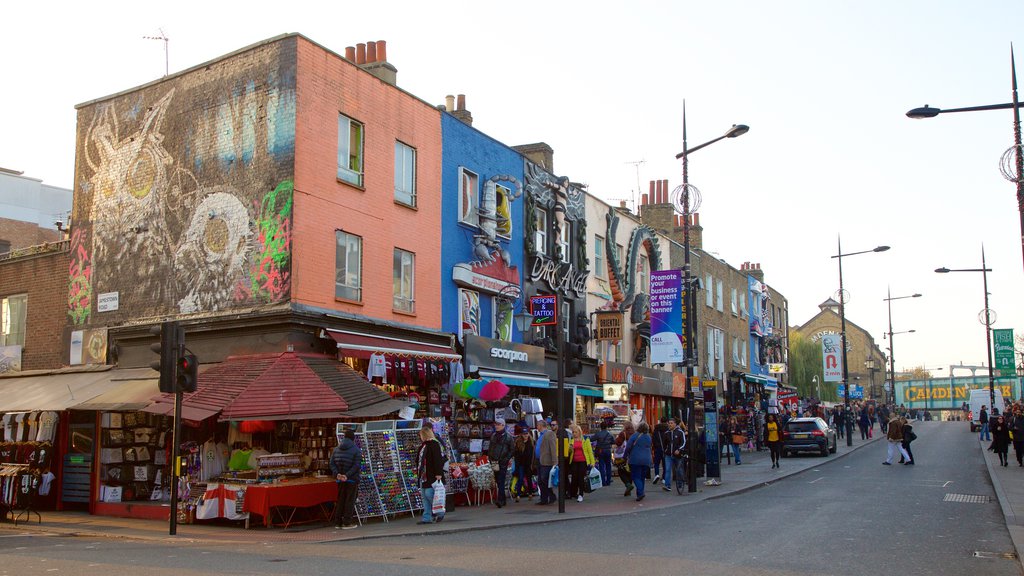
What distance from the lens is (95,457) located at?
18938 mm

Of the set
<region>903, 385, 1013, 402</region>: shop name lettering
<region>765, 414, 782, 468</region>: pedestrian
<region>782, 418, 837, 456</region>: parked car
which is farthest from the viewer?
<region>903, 385, 1013, 402</region>: shop name lettering

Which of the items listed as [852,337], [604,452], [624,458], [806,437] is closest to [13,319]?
[604,452]

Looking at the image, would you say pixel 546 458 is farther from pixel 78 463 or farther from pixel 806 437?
pixel 806 437

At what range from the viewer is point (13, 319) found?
2305cm

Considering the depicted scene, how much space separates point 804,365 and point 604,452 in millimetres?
43945

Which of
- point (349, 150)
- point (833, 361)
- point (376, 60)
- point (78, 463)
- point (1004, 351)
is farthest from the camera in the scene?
point (833, 361)

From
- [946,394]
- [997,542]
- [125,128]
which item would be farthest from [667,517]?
[946,394]

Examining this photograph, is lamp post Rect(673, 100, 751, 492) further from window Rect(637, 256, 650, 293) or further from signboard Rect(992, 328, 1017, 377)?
signboard Rect(992, 328, 1017, 377)

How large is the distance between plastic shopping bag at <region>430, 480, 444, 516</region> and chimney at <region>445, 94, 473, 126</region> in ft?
44.1

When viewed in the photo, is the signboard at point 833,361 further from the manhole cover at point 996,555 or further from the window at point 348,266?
the manhole cover at point 996,555

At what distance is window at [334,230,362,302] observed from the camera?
18.8m

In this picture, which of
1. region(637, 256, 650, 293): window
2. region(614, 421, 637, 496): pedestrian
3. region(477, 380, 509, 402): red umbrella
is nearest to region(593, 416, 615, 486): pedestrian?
region(614, 421, 637, 496): pedestrian

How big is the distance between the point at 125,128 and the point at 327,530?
1171 cm

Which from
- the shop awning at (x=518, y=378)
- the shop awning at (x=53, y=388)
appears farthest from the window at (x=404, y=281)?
the shop awning at (x=53, y=388)
